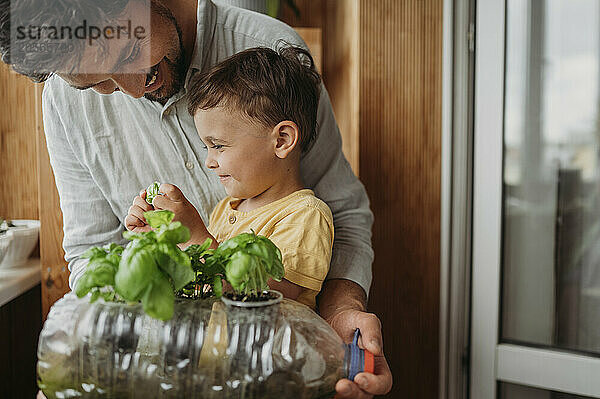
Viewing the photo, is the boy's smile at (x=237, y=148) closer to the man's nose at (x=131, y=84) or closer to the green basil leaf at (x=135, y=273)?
the man's nose at (x=131, y=84)

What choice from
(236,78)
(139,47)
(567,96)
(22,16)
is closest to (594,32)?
(567,96)

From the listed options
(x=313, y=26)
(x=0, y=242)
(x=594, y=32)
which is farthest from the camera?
(x=313, y=26)

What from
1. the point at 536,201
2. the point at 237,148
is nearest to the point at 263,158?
the point at 237,148

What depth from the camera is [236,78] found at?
2.95 feet

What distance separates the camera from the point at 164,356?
64cm

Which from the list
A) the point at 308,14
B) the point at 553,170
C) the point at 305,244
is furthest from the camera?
the point at 308,14

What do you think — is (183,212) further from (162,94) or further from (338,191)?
(338,191)

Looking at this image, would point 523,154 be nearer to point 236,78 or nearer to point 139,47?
point 236,78

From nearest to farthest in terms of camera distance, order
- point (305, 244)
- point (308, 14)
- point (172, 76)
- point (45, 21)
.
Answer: point (45, 21), point (305, 244), point (172, 76), point (308, 14)

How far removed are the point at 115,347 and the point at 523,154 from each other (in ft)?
3.99

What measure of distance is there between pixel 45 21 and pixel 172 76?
0.82 ft

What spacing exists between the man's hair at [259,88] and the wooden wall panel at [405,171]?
0.56m

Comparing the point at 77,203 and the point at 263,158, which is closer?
the point at 263,158

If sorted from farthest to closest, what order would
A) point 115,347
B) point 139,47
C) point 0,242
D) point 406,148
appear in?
point 406,148 < point 0,242 < point 139,47 < point 115,347
